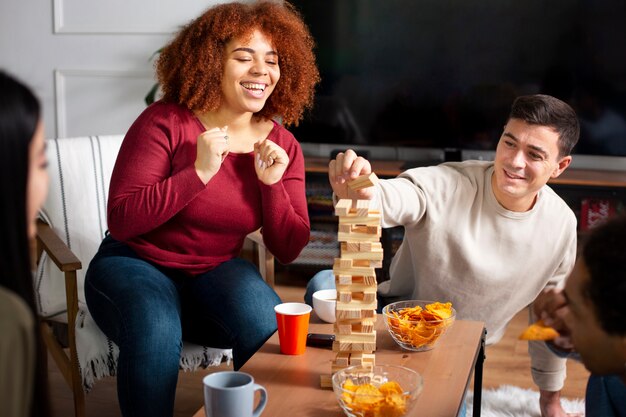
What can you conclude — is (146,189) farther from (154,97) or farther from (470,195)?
(154,97)

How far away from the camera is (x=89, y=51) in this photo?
13.5 ft

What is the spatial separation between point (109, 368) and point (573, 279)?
118cm

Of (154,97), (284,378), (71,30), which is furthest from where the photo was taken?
(71,30)

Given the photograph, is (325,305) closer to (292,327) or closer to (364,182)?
(292,327)

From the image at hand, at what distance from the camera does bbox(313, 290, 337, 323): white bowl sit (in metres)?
1.76

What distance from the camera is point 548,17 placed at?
3381 mm

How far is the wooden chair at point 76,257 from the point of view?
77.6 inches

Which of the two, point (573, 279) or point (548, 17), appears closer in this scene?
point (573, 279)

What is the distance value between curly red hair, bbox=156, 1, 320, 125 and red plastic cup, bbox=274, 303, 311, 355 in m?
0.65

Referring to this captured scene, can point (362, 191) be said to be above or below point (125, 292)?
above

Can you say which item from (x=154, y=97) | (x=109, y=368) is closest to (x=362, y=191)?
(x=109, y=368)

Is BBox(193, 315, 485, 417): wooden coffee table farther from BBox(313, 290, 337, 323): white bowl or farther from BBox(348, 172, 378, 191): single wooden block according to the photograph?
BBox(348, 172, 378, 191): single wooden block

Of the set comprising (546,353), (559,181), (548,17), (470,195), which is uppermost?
(548,17)

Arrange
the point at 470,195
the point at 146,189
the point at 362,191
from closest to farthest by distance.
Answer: the point at 362,191 < the point at 146,189 < the point at 470,195
